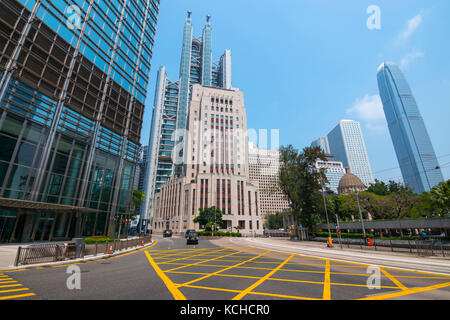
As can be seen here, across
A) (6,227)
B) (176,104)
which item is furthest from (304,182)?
(176,104)

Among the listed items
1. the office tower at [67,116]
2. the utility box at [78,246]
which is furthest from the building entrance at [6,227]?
the utility box at [78,246]

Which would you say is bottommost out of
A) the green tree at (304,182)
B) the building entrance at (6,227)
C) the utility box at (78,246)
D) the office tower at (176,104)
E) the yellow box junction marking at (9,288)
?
the yellow box junction marking at (9,288)

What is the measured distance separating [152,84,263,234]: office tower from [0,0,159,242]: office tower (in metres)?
A: 37.3

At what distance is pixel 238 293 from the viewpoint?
645 cm

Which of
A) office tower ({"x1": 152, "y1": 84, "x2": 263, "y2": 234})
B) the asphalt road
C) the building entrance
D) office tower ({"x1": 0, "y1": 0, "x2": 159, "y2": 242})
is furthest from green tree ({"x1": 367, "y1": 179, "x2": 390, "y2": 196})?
the building entrance

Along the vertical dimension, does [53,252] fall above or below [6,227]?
below

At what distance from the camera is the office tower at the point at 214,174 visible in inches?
2827

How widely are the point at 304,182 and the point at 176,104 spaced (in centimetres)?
10295

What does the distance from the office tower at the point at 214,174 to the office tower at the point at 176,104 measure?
16365 millimetres

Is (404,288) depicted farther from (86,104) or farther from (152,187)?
(152,187)

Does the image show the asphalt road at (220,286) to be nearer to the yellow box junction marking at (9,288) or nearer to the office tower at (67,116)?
the yellow box junction marking at (9,288)

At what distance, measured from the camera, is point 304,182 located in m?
40.4

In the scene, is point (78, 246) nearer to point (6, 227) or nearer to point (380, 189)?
point (6, 227)

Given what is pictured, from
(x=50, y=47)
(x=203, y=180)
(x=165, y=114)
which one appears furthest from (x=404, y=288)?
(x=165, y=114)
